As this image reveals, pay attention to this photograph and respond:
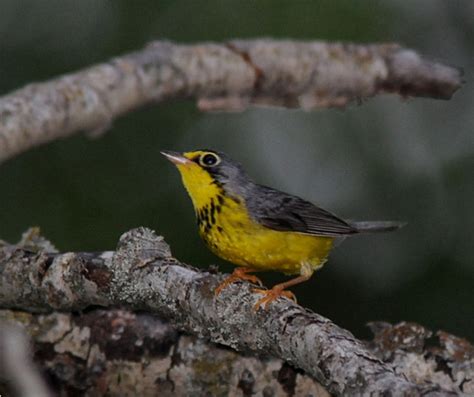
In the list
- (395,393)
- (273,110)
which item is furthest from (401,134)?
(395,393)

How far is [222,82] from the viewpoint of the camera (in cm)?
689

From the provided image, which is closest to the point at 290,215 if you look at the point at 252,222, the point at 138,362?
the point at 252,222

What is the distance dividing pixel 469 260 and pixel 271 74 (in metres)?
2.98

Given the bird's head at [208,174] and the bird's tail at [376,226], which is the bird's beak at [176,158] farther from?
the bird's tail at [376,226]

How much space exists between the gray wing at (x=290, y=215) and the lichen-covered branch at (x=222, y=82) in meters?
1.41

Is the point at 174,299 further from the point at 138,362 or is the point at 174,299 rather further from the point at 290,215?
the point at 290,215

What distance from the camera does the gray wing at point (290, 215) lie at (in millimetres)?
5395

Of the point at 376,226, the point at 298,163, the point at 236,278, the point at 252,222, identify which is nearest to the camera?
the point at 236,278

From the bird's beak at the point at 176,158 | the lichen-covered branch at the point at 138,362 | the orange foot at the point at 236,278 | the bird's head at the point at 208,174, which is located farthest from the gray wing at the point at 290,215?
the lichen-covered branch at the point at 138,362

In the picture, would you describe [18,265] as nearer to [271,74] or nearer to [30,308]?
[30,308]

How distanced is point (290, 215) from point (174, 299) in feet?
5.41

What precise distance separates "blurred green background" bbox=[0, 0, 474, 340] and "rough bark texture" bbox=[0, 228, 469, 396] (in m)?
3.58

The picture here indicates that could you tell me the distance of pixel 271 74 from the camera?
709cm

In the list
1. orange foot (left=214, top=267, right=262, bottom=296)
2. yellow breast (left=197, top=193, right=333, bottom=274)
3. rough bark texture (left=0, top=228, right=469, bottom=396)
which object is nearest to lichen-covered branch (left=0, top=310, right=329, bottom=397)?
rough bark texture (left=0, top=228, right=469, bottom=396)
